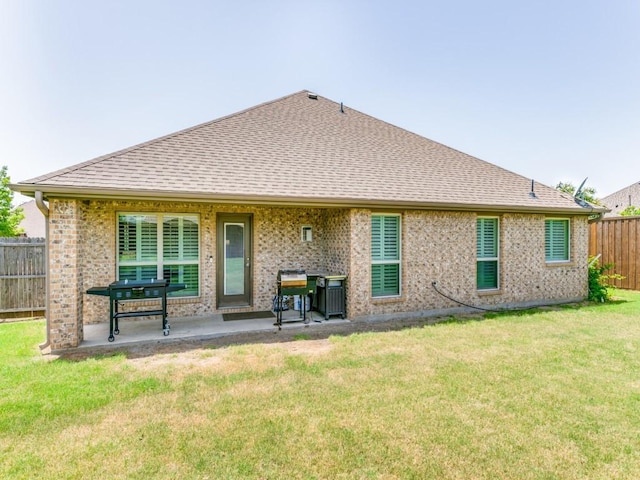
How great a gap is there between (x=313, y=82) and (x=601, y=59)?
940cm

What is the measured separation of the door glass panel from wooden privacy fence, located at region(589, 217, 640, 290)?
12986 millimetres

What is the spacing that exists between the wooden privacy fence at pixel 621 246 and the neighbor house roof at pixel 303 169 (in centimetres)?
335

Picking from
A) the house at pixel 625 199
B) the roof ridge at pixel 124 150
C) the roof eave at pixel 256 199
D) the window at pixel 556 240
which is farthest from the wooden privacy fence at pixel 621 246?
the house at pixel 625 199

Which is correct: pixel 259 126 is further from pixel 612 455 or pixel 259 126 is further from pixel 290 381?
pixel 612 455

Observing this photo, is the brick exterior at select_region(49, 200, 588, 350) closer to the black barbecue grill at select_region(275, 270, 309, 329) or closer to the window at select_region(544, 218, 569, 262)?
the window at select_region(544, 218, 569, 262)

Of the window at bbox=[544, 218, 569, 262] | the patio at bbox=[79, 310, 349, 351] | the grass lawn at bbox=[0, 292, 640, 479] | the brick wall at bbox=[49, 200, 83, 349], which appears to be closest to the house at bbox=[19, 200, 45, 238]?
the patio at bbox=[79, 310, 349, 351]

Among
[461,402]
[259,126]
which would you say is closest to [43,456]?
[461,402]

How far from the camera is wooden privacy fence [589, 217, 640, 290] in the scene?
436 inches

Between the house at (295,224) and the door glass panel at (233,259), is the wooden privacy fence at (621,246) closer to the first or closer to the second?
the house at (295,224)

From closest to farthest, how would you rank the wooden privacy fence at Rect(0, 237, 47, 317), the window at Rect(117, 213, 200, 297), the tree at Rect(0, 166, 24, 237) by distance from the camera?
1. the window at Rect(117, 213, 200, 297)
2. the wooden privacy fence at Rect(0, 237, 47, 317)
3. the tree at Rect(0, 166, 24, 237)

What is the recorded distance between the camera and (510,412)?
11.1ft

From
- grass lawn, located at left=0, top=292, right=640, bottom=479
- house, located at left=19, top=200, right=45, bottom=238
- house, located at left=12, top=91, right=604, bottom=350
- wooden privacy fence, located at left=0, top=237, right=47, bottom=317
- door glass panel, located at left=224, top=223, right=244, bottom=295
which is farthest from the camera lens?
house, located at left=19, top=200, right=45, bottom=238

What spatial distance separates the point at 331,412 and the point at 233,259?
17.0 feet

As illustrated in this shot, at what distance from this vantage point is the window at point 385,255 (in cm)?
762
